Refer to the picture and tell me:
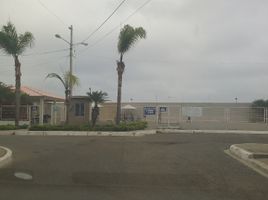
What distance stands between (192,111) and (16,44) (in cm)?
1379

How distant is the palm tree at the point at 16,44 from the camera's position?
35438mm

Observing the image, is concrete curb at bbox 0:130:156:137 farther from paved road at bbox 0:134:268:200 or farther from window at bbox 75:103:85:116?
paved road at bbox 0:134:268:200

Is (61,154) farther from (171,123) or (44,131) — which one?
(171,123)

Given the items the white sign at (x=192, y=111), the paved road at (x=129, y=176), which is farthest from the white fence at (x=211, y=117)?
the paved road at (x=129, y=176)

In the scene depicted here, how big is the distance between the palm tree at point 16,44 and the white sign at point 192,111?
486 inches

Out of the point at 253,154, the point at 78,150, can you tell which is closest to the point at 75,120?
the point at 78,150

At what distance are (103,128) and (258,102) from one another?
36010 mm

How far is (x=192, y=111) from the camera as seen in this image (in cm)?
4019

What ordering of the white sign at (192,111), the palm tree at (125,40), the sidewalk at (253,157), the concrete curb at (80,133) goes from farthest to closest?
the white sign at (192,111)
the palm tree at (125,40)
the concrete curb at (80,133)
the sidewalk at (253,157)

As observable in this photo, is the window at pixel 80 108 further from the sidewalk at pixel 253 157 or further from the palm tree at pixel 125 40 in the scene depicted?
the sidewalk at pixel 253 157

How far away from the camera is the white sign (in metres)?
40.0

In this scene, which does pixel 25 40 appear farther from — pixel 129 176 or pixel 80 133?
pixel 129 176

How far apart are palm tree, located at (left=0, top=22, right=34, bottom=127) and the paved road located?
1618cm

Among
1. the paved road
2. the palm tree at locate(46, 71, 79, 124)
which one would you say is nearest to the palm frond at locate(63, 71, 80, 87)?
the palm tree at locate(46, 71, 79, 124)
